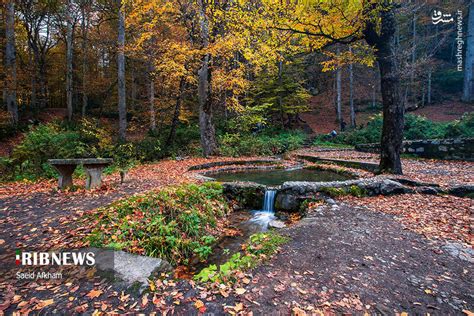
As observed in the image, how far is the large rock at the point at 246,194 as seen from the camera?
642 centimetres

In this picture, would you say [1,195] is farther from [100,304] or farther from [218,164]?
[218,164]

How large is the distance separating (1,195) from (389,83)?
392 inches

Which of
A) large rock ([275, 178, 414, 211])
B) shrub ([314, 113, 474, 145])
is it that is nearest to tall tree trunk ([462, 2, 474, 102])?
shrub ([314, 113, 474, 145])

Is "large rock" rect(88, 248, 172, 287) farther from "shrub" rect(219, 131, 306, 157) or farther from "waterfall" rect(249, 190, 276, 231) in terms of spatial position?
"shrub" rect(219, 131, 306, 157)

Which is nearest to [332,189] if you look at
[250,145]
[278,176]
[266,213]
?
[266,213]

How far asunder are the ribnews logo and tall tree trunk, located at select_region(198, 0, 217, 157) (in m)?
9.17

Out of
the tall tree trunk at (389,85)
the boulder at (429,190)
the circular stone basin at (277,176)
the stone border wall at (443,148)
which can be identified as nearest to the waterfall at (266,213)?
the circular stone basin at (277,176)

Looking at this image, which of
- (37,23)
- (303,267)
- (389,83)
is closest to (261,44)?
(389,83)

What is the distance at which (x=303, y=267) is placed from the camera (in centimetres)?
294

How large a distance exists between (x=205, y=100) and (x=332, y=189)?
7.93 m

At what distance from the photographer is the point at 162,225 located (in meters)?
3.99

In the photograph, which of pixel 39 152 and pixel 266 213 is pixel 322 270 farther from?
pixel 39 152

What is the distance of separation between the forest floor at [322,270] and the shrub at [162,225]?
1.67 feet

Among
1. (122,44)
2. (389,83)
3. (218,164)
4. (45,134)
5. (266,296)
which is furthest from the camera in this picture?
(122,44)
